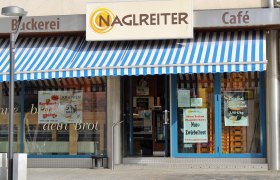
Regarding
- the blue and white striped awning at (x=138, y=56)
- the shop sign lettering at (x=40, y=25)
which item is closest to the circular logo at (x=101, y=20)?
the blue and white striped awning at (x=138, y=56)

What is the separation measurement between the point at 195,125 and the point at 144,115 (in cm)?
150

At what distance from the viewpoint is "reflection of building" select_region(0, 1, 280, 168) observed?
39.7 feet

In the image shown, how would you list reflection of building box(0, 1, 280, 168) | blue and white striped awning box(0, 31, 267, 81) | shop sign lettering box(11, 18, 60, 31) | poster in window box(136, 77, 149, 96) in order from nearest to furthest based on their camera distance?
blue and white striped awning box(0, 31, 267, 81) < reflection of building box(0, 1, 280, 168) < shop sign lettering box(11, 18, 60, 31) < poster in window box(136, 77, 149, 96)

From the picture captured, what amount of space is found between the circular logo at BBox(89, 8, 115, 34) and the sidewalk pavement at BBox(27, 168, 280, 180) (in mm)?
3521

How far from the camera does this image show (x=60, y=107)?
1420 cm

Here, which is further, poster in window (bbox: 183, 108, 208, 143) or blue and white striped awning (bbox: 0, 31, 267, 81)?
poster in window (bbox: 183, 108, 208, 143)

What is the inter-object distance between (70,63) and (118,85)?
188 centimetres

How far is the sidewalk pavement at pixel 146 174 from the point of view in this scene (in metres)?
11.7

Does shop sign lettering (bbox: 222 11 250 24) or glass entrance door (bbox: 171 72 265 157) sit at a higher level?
shop sign lettering (bbox: 222 11 250 24)

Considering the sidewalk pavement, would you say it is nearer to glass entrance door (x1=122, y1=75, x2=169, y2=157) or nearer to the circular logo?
glass entrance door (x1=122, y1=75, x2=169, y2=157)

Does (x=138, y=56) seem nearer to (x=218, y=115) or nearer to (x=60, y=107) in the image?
(x=218, y=115)

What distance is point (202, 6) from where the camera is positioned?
13.0 m

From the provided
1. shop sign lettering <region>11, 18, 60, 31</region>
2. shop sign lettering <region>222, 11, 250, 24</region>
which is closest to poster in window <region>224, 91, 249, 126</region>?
shop sign lettering <region>222, 11, 250, 24</region>

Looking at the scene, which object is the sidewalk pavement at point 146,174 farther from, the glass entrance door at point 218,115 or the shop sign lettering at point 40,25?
the shop sign lettering at point 40,25
